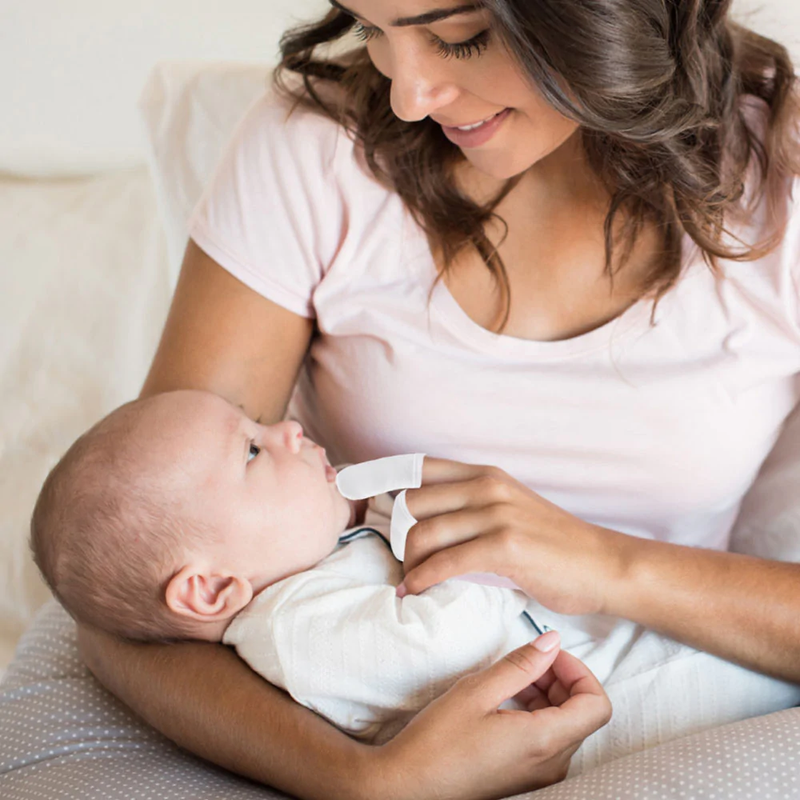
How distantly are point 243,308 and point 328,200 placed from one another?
184mm

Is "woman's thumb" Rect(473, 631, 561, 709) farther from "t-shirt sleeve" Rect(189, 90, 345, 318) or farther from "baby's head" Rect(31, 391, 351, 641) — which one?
"t-shirt sleeve" Rect(189, 90, 345, 318)

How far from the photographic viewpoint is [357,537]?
124 centimetres

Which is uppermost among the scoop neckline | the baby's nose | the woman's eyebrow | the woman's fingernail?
the woman's eyebrow

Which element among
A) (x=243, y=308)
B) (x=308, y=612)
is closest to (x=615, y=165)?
(x=243, y=308)

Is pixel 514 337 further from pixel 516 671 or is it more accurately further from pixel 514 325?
pixel 516 671

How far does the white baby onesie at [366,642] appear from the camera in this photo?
41.4 inches

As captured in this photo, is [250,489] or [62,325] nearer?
[250,489]

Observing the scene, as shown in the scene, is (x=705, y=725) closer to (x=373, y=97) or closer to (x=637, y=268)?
(x=637, y=268)

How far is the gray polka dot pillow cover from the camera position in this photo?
0.90 metres

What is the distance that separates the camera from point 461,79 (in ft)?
3.44

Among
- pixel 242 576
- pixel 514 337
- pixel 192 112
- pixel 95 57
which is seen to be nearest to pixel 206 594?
pixel 242 576

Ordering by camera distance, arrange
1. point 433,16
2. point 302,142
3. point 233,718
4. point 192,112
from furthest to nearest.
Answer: point 192,112, point 302,142, point 233,718, point 433,16

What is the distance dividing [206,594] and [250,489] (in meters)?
0.13

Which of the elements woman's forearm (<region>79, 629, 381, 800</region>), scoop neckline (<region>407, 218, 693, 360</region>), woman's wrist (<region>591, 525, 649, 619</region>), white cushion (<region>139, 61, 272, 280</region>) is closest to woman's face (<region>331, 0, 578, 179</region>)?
scoop neckline (<region>407, 218, 693, 360</region>)
